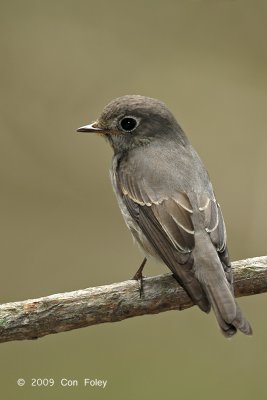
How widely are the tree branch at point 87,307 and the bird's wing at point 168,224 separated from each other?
20 cm

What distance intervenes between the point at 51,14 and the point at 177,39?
1.22 meters

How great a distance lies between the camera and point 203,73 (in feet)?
27.5

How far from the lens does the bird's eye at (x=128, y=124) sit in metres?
5.71

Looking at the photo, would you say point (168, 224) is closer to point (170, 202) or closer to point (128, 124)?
point (170, 202)

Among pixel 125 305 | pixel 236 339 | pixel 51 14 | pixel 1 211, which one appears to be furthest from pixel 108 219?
pixel 125 305

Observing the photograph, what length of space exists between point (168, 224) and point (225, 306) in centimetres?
72

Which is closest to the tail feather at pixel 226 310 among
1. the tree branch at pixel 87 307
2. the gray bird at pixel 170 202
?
the gray bird at pixel 170 202

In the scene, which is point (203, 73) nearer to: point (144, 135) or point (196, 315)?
point (196, 315)

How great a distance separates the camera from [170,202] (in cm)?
521

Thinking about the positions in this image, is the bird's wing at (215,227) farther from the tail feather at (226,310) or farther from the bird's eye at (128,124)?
the bird's eye at (128,124)

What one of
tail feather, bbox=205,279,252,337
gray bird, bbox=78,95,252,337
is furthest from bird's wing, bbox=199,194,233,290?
tail feather, bbox=205,279,252,337

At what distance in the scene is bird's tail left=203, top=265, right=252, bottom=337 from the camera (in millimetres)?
4469

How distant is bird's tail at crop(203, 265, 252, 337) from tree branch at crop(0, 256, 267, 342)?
30 centimetres

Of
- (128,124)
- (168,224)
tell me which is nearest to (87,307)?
(168,224)
